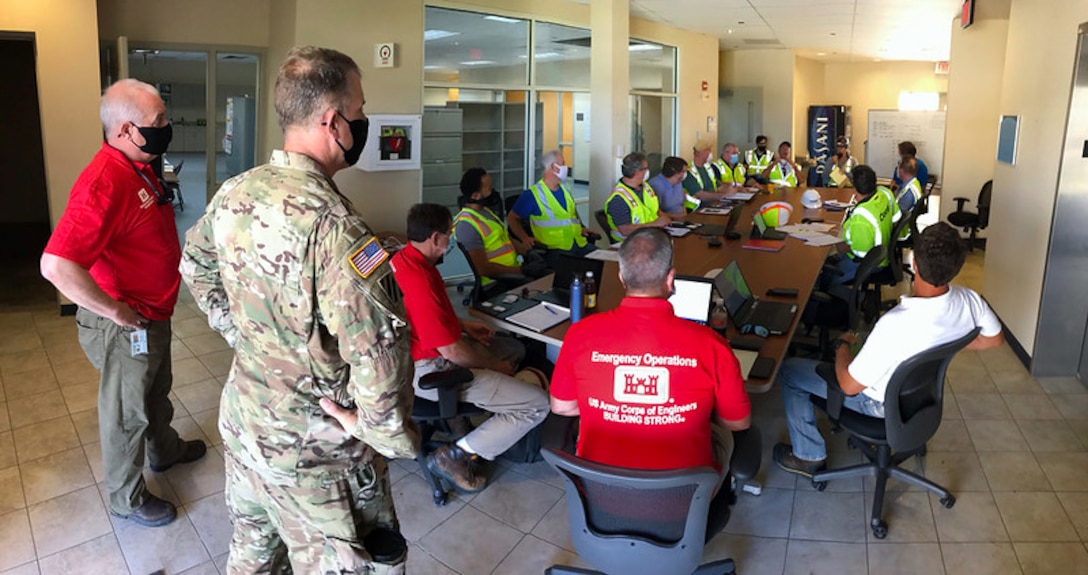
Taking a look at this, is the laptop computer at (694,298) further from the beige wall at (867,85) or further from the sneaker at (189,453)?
the beige wall at (867,85)

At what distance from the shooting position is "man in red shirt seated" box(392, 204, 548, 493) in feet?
10.0

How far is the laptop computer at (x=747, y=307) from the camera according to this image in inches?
132

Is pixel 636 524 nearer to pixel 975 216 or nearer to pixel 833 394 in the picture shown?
pixel 833 394

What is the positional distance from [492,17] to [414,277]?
16.9ft

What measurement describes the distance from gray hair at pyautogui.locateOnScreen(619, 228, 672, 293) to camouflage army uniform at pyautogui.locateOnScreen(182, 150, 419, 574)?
34.7 inches

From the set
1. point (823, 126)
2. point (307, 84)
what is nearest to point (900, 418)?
point (307, 84)

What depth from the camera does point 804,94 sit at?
52.9 ft

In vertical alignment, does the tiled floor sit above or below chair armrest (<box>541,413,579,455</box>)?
below

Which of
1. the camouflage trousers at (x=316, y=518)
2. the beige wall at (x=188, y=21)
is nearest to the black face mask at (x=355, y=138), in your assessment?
the camouflage trousers at (x=316, y=518)

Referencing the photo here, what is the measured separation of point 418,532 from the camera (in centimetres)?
306

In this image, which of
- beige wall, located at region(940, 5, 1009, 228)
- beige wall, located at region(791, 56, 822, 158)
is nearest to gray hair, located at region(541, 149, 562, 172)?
beige wall, located at region(940, 5, 1009, 228)

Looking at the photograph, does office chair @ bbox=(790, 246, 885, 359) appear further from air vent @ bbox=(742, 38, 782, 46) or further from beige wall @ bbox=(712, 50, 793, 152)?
beige wall @ bbox=(712, 50, 793, 152)

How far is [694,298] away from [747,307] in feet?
1.54

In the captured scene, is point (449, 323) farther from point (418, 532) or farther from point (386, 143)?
point (386, 143)
